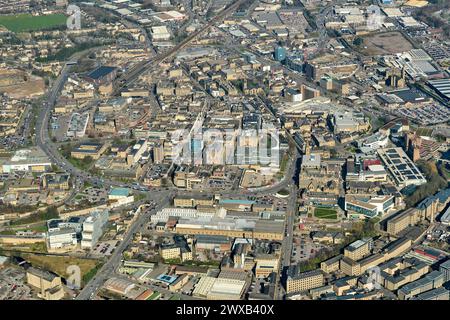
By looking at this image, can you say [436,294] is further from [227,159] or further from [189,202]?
[227,159]

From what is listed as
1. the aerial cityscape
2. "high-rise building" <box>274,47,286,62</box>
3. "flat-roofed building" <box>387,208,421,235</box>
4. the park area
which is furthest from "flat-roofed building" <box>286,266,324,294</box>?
"high-rise building" <box>274,47,286,62</box>

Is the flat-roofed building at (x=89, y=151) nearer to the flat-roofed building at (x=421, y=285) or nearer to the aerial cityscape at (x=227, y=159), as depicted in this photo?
the aerial cityscape at (x=227, y=159)

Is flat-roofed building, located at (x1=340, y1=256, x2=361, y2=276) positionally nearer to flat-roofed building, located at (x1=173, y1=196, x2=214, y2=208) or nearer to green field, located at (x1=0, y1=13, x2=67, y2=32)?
flat-roofed building, located at (x1=173, y1=196, x2=214, y2=208)


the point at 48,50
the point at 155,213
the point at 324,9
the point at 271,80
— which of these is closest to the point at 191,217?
the point at 155,213

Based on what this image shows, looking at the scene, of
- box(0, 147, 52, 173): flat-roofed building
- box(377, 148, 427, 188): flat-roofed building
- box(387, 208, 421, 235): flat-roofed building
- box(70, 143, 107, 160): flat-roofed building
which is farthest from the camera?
box(70, 143, 107, 160): flat-roofed building

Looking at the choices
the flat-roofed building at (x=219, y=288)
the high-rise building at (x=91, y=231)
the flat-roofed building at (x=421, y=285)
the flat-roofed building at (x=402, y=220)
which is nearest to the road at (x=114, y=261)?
the high-rise building at (x=91, y=231)
